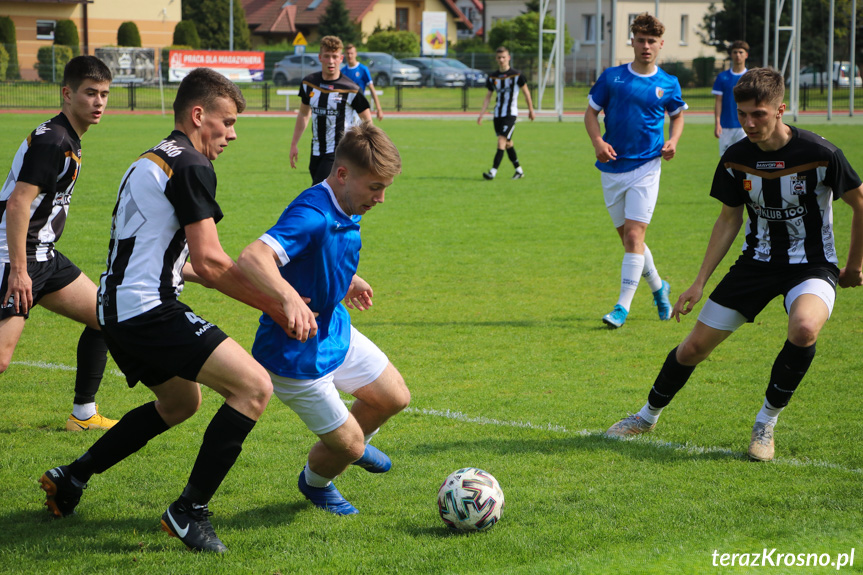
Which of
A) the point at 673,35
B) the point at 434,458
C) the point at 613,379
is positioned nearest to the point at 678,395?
the point at 613,379

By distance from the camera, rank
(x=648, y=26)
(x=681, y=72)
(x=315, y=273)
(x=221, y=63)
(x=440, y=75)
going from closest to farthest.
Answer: (x=315, y=273)
(x=648, y=26)
(x=221, y=63)
(x=440, y=75)
(x=681, y=72)

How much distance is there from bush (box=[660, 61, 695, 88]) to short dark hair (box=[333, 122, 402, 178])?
48.8 m

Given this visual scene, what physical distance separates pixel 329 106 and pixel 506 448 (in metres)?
7.44

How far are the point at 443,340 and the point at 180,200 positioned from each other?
4.07 metres

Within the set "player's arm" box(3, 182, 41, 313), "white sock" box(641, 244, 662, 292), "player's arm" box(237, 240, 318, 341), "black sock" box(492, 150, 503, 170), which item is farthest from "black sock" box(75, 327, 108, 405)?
"black sock" box(492, 150, 503, 170)

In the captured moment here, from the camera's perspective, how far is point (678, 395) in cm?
601

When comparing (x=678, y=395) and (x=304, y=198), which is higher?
(x=304, y=198)

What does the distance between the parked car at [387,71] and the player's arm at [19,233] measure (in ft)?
145

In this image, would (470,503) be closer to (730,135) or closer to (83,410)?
(83,410)

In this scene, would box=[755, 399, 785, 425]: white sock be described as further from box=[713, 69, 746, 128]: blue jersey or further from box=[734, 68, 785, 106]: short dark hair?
box=[713, 69, 746, 128]: blue jersey

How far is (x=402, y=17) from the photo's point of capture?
73.3m

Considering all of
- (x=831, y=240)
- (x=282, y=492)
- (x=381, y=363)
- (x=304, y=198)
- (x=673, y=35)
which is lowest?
(x=282, y=492)

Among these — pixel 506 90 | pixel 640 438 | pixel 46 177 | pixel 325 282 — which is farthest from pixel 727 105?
pixel 325 282

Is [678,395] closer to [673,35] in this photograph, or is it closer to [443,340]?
[443,340]
